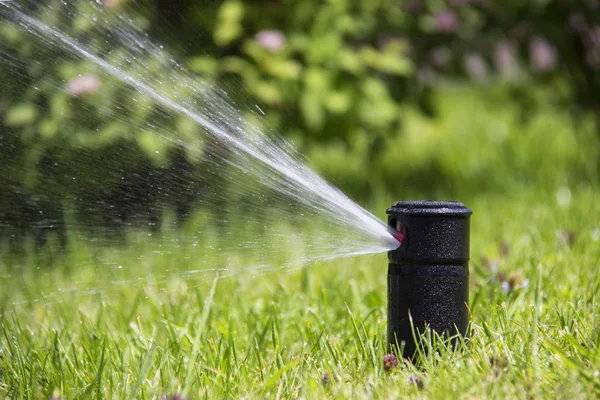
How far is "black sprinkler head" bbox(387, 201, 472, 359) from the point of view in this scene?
1.44 metres

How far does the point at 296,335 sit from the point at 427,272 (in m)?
0.54

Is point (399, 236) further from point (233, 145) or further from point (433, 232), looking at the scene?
point (233, 145)

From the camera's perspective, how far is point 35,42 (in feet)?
7.78

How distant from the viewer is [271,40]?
10.3 ft

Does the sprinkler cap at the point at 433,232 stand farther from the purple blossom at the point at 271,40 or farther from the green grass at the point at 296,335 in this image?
the purple blossom at the point at 271,40

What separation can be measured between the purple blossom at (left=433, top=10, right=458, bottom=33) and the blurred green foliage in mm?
11

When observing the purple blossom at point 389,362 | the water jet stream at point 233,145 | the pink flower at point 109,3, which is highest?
the pink flower at point 109,3

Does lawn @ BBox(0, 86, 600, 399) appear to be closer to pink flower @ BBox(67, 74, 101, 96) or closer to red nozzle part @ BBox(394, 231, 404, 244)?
red nozzle part @ BBox(394, 231, 404, 244)

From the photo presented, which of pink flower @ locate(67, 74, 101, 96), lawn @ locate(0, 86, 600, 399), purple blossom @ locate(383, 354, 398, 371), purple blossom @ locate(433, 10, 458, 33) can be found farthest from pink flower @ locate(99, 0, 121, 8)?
purple blossom @ locate(433, 10, 458, 33)

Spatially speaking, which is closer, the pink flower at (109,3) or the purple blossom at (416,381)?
the purple blossom at (416,381)

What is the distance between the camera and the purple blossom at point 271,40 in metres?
3.14

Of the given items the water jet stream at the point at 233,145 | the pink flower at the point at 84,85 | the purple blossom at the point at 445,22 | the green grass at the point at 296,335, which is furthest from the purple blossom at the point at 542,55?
the pink flower at the point at 84,85

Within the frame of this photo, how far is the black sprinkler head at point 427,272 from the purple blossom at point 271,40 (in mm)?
1802

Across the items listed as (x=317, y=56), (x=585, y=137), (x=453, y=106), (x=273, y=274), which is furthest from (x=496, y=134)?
(x=273, y=274)
